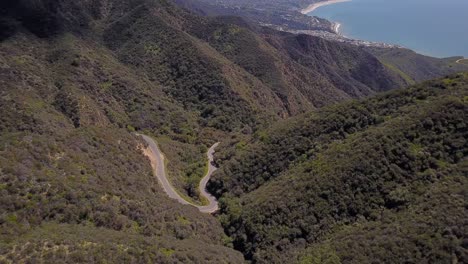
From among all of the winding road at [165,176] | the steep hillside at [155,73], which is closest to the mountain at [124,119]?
the steep hillside at [155,73]

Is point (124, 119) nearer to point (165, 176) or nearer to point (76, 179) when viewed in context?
point (165, 176)

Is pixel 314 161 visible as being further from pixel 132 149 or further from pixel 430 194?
pixel 132 149

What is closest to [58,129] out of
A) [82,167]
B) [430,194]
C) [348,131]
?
[82,167]

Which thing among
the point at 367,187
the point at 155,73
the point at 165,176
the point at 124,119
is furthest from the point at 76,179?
the point at 155,73

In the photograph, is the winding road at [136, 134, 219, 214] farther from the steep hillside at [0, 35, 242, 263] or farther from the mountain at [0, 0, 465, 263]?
the steep hillside at [0, 35, 242, 263]

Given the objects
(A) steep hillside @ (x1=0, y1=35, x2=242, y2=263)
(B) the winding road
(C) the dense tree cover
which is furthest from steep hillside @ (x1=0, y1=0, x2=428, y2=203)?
(C) the dense tree cover
